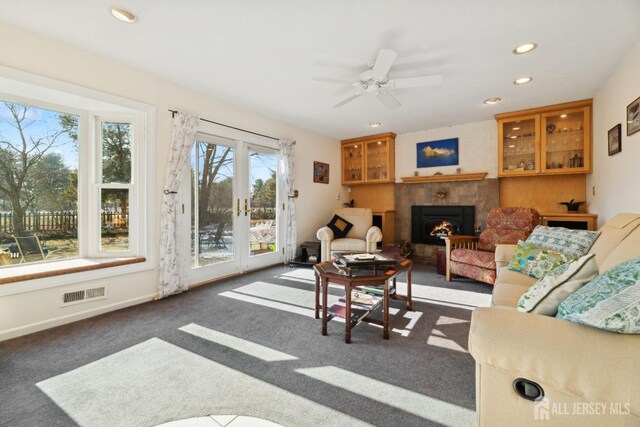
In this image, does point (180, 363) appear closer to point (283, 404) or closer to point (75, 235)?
point (283, 404)

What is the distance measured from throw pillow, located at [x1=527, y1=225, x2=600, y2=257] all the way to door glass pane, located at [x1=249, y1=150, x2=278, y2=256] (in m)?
3.55

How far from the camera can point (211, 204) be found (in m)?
3.79

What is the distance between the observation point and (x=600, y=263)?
1.82 meters

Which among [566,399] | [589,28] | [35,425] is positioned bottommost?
[35,425]

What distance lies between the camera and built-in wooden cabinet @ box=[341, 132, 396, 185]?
5609 millimetres

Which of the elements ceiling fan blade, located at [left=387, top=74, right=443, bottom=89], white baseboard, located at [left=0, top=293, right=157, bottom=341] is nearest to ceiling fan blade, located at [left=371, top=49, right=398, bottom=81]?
ceiling fan blade, located at [left=387, top=74, right=443, bottom=89]

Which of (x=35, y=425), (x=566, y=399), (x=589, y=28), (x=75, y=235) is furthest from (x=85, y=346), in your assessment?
(x=589, y=28)

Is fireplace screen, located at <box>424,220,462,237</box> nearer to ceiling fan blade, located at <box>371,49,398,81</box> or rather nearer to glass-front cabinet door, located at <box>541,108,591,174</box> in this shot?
glass-front cabinet door, located at <box>541,108,591,174</box>

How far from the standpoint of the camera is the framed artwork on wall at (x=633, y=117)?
238 cm

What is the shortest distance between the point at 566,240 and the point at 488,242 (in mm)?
1544

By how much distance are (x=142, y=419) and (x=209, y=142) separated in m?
3.17

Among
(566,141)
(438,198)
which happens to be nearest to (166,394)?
(438,198)

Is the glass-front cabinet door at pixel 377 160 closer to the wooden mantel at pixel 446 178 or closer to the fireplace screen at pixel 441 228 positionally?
the wooden mantel at pixel 446 178

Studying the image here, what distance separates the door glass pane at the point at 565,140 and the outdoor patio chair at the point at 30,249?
642 cm
